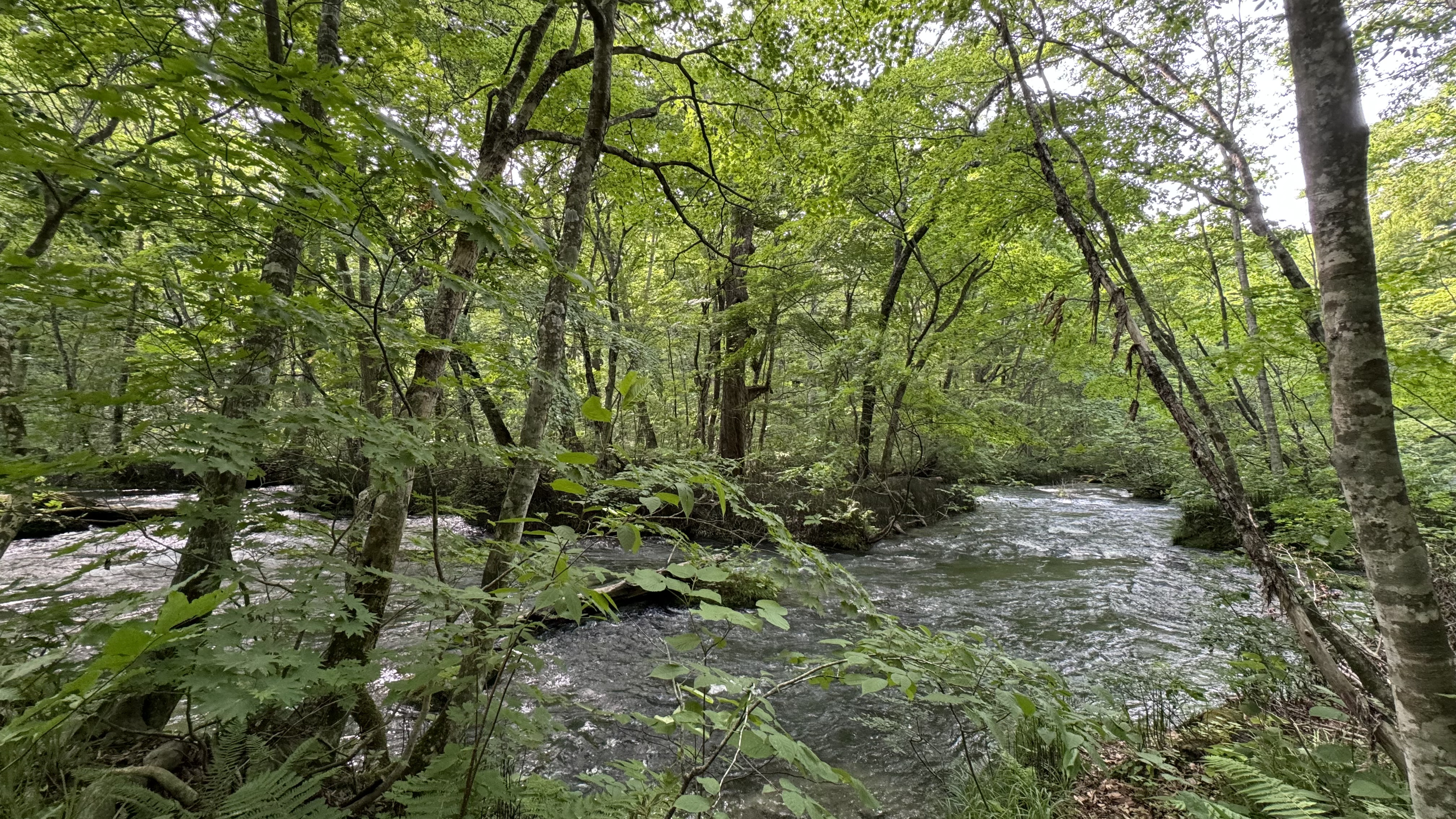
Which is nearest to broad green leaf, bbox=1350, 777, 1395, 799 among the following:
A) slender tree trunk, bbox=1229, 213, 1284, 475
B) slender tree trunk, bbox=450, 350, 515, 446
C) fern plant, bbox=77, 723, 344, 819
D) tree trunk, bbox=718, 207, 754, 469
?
fern plant, bbox=77, 723, 344, 819

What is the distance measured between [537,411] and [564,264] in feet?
2.68

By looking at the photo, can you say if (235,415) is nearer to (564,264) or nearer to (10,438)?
(10,438)

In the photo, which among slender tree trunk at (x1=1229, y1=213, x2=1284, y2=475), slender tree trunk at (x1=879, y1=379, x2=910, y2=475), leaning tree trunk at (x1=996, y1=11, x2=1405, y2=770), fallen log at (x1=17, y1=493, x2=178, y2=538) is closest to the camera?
fallen log at (x1=17, y1=493, x2=178, y2=538)

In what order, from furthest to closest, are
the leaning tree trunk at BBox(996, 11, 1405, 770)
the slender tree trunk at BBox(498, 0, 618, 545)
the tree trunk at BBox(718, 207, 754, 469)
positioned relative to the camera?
the tree trunk at BBox(718, 207, 754, 469) < the slender tree trunk at BBox(498, 0, 618, 545) < the leaning tree trunk at BBox(996, 11, 1405, 770)

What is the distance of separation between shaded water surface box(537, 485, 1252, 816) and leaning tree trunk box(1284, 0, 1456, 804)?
1.27 meters

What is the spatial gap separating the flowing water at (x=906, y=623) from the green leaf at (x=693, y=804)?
1.05 metres

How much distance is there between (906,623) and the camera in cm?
620

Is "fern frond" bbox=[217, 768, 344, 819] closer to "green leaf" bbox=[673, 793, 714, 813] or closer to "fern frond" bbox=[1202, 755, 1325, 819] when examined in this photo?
"green leaf" bbox=[673, 793, 714, 813]

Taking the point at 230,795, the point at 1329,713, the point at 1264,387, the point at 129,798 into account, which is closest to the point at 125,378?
→ the point at 129,798

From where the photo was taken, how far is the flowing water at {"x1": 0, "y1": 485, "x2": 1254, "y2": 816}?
3.58 meters

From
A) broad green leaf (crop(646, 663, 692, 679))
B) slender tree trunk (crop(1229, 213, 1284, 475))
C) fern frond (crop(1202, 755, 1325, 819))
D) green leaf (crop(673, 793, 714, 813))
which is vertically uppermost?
slender tree trunk (crop(1229, 213, 1284, 475))

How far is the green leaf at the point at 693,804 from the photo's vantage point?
124 centimetres

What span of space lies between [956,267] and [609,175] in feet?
29.6

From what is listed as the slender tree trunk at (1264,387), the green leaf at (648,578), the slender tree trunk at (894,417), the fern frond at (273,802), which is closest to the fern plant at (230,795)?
the fern frond at (273,802)
